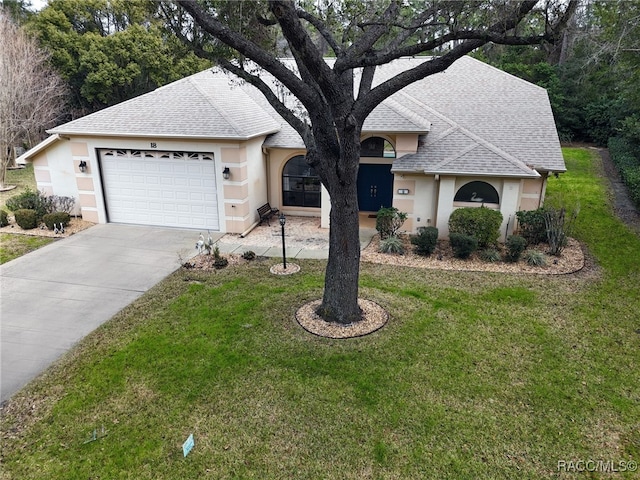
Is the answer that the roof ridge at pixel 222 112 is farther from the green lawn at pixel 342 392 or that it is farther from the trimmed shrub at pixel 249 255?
the green lawn at pixel 342 392

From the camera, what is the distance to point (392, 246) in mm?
11609

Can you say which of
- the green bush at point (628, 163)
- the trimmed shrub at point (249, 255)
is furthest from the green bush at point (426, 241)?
the green bush at point (628, 163)

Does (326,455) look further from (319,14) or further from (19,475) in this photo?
(319,14)

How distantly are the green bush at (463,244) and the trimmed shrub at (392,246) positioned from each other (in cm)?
138

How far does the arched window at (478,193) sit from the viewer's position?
A: 11922mm

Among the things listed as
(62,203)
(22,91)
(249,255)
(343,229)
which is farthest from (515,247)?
(22,91)

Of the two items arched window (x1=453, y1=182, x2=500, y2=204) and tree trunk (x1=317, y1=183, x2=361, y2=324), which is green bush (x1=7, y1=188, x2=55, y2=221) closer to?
tree trunk (x1=317, y1=183, x2=361, y2=324)

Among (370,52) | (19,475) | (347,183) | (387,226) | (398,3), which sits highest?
(398,3)

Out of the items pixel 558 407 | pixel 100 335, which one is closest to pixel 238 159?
pixel 100 335

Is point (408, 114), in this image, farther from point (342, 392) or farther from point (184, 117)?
point (342, 392)

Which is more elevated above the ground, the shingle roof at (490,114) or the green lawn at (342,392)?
the shingle roof at (490,114)

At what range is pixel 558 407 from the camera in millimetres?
5680

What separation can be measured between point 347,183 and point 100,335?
5.17m

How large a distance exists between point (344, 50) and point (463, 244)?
6.07 meters
